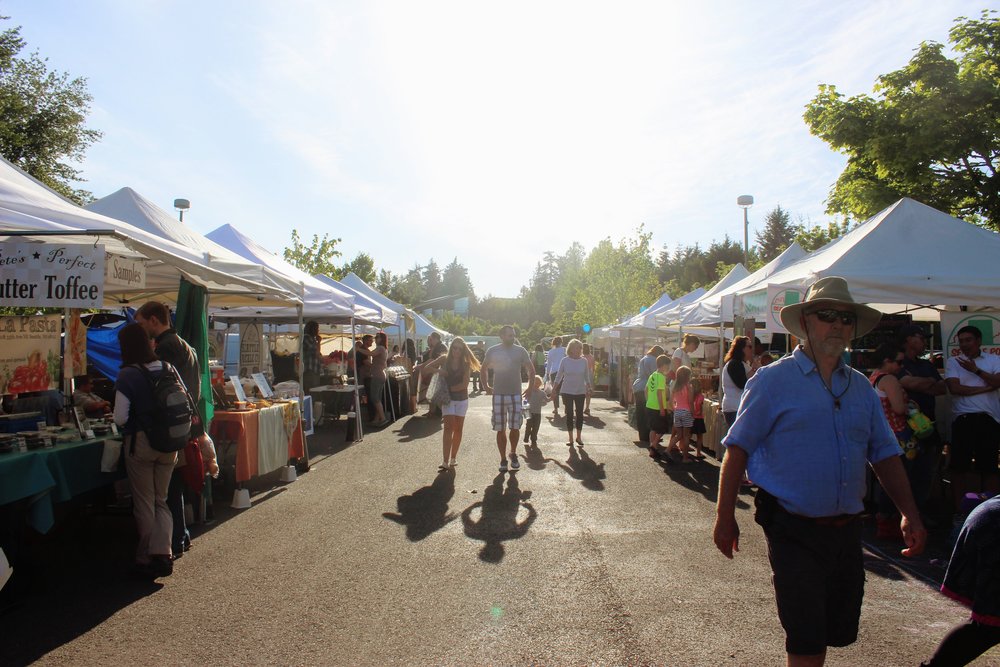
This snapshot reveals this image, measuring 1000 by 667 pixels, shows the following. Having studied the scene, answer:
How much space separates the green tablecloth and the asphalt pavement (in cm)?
30

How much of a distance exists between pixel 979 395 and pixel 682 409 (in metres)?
3.80

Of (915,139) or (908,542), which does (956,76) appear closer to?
(915,139)

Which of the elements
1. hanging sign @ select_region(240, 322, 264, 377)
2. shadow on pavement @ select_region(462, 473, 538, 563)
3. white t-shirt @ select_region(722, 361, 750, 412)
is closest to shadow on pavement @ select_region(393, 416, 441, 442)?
hanging sign @ select_region(240, 322, 264, 377)

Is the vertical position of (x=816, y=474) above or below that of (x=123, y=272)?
below

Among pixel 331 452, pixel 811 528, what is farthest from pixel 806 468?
pixel 331 452

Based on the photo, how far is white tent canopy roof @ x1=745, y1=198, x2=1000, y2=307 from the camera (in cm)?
746

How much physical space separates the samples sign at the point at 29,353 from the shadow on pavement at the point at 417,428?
6834mm

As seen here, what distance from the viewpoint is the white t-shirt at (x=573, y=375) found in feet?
35.1

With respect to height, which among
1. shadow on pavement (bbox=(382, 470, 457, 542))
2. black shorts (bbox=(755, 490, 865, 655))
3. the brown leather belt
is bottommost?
shadow on pavement (bbox=(382, 470, 457, 542))

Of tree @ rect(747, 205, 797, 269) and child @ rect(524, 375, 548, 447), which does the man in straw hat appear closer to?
child @ rect(524, 375, 548, 447)

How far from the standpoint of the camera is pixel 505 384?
9.00 meters

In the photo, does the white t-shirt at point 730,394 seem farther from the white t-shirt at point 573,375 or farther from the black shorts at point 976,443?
the white t-shirt at point 573,375

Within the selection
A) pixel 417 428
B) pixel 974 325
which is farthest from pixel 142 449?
pixel 417 428

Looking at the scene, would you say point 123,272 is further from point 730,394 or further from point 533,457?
point 730,394
